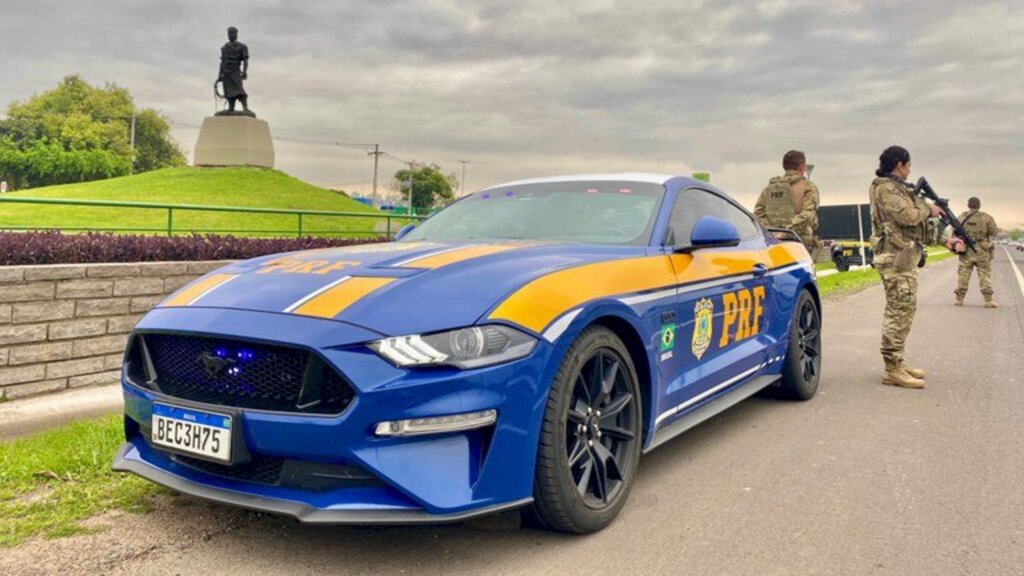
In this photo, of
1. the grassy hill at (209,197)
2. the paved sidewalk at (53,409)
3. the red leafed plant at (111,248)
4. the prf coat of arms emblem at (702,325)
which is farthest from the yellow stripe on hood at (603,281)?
the grassy hill at (209,197)

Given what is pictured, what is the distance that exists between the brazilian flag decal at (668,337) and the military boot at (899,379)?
3.45m

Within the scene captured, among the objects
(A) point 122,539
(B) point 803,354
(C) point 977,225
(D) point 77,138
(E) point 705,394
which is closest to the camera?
(A) point 122,539

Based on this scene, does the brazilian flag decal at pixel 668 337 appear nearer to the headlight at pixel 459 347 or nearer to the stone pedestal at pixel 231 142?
the headlight at pixel 459 347

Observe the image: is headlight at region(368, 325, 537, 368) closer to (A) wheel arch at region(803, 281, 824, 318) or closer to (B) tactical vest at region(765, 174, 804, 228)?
(A) wheel arch at region(803, 281, 824, 318)

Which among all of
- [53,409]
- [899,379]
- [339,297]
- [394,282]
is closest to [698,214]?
[394,282]

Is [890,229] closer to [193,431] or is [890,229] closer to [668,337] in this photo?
[668,337]

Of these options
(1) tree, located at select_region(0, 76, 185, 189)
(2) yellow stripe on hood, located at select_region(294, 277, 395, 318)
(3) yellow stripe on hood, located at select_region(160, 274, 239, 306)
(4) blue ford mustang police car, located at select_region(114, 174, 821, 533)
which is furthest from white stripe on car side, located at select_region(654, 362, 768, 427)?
(1) tree, located at select_region(0, 76, 185, 189)

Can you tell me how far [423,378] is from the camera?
240 centimetres

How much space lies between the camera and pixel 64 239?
6289mm

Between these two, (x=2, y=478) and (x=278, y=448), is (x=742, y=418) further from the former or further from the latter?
(x=2, y=478)

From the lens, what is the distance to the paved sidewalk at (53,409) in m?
4.91

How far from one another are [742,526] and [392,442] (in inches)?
62.9

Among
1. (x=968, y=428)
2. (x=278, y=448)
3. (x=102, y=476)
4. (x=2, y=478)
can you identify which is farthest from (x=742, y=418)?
(x=2, y=478)

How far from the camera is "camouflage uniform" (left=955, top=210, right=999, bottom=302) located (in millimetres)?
13141
